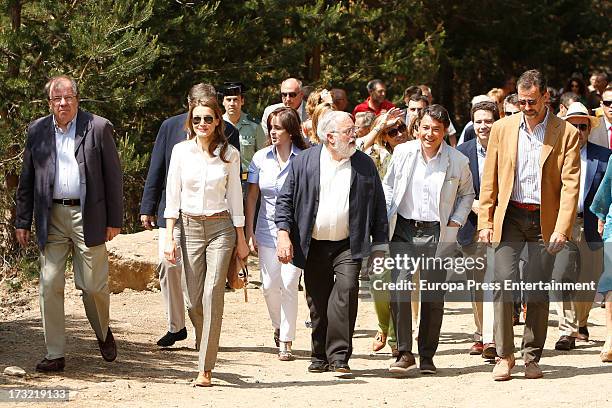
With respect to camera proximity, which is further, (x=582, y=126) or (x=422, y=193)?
(x=582, y=126)

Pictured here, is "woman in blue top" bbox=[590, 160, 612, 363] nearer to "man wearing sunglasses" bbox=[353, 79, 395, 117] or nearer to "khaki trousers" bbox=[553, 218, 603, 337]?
"khaki trousers" bbox=[553, 218, 603, 337]

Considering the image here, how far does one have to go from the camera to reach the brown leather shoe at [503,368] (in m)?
9.15

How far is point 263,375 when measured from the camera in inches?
374

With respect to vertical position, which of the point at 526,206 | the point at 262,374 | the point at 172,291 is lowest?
the point at 262,374

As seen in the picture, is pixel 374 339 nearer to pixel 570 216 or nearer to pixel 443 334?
pixel 443 334

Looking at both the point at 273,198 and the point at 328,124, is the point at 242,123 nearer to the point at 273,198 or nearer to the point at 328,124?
the point at 273,198

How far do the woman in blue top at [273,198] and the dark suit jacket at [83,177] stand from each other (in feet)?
4.74

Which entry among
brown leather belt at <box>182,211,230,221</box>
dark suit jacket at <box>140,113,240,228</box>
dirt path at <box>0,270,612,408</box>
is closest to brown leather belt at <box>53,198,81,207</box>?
brown leather belt at <box>182,211,230,221</box>

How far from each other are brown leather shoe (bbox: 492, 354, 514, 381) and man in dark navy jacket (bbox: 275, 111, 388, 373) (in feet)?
3.56

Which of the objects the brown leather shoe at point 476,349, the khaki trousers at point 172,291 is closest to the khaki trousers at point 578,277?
the brown leather shoe at point 476,349

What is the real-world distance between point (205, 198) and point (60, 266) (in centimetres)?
121

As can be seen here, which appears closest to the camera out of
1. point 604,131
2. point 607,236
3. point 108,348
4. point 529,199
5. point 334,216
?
point 529,199

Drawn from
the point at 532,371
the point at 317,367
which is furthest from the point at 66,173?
the point at 532,371

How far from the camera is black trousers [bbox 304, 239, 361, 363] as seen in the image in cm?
930
